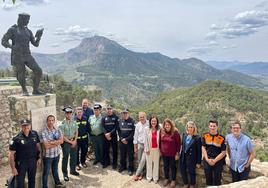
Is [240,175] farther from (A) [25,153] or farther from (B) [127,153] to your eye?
(A) [25,153]

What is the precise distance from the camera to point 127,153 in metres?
7.20

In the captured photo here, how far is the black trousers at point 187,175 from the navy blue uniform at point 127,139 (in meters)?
1.50

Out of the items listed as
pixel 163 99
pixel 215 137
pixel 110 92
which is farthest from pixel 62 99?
pixel 110 92

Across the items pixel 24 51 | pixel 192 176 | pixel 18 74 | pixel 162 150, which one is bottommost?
pixel 192 176

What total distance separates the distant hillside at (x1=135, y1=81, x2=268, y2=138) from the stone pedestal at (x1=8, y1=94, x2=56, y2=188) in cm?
4894

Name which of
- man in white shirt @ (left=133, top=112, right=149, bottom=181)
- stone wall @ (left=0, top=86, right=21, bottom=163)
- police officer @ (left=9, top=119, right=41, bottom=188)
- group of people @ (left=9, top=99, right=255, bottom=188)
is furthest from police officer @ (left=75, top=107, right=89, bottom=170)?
stone wall @ (left=0, top=86, right=21, bottom=163)

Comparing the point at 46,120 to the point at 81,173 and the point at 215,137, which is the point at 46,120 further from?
the point at 215,137

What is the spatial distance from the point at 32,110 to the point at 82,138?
1808 millimetres

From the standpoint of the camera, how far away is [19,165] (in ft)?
17.2

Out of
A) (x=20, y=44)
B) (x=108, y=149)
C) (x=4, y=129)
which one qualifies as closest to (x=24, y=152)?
(x=20, y=44)

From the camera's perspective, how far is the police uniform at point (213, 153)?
534 centimetres

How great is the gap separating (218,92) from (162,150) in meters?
70.1

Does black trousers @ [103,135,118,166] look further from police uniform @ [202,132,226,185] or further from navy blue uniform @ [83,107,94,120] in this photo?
police uniform @ [202,132,226,185]

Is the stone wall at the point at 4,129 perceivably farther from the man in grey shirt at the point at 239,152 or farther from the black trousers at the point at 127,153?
the man in grey shirt at the point at 239,152
